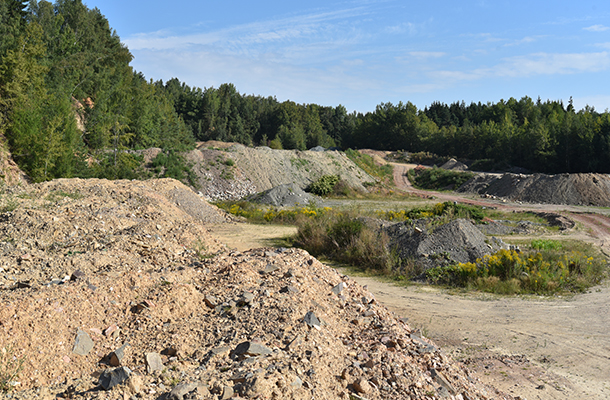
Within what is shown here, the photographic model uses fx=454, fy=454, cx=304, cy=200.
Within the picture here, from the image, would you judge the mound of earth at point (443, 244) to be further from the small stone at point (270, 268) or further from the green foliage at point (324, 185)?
the green foliage at point (324, 185)

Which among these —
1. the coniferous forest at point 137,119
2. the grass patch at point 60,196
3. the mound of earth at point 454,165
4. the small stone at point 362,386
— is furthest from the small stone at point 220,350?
the mound of earth at point 454,165

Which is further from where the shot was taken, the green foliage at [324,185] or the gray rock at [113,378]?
the green foliage at [324,185]

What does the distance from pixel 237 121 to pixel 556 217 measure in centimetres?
7326

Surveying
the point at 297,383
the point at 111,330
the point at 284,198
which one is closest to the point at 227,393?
the point at 297,383

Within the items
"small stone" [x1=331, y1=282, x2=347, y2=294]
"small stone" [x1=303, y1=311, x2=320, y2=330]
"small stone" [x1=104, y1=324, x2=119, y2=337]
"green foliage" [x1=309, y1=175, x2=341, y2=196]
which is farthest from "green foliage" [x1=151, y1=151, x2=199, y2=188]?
"small stone" [x1=303, y1=311, x2=320, y2=330]

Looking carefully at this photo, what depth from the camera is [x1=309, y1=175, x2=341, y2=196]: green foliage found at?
34053mm

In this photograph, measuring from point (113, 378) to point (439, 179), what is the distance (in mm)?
45578

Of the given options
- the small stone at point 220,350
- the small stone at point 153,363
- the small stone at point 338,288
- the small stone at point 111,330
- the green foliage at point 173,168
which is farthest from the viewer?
the green foliage at point 173,168

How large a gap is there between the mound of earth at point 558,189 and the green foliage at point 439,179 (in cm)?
577

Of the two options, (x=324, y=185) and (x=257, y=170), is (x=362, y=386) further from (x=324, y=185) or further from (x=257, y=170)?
(x=257, y=170)

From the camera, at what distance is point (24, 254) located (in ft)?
24.5

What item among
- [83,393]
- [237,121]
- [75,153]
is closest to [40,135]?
[75,153]

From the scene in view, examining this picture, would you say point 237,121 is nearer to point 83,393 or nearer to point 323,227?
point 323,227

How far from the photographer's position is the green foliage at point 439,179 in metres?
43.8
